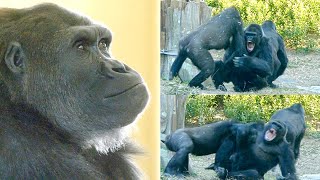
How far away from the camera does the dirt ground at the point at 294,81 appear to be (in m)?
2.22

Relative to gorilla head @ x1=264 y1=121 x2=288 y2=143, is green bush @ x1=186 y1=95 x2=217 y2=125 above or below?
above

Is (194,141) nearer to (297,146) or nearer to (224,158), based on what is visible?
(224,158)

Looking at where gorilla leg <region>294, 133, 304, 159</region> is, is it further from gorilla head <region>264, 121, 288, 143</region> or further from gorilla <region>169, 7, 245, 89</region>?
gorilla <region>169, 7, 245, 89</region>

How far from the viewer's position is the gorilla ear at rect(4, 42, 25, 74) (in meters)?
1.03

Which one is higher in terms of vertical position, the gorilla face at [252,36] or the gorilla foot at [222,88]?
the gorilla face at [252,36]

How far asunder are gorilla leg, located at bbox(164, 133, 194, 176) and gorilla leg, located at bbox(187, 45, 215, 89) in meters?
0.27

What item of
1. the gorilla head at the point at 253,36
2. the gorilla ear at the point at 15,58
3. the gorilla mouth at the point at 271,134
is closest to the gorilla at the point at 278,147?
the gorilla mouth at the point at 271,134

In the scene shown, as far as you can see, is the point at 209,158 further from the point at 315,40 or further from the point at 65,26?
the point at 65,26

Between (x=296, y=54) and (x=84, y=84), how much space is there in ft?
4.55


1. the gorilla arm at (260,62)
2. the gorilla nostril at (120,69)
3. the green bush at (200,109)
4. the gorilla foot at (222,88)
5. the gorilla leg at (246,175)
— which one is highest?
the gorilla nostril at (120,69)

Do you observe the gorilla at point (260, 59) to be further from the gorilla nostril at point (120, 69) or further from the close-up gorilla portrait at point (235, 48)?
the gorilla nostril at point (120, 69)

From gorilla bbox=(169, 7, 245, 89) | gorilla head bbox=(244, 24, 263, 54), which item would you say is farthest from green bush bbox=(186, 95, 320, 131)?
gorilla head bbox=(244, 24, 263, 54)

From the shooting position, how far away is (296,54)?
7.28ft

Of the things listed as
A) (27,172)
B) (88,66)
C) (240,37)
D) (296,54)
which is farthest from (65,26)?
(296,54)
